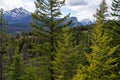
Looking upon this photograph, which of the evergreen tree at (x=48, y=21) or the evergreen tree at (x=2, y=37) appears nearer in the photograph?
the evergreen tree at (x=48, y=21)

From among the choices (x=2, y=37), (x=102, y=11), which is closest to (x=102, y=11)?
(x=102, y=11)

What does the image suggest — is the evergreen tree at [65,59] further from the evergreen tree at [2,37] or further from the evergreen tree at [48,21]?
the evergreen tree at [2,37]

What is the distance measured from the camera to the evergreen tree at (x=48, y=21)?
3312 centimetres

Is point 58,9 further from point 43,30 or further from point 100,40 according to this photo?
point 100,40

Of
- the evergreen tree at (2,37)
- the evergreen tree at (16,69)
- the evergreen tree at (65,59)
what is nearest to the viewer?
the evergreen tree at (65,59)

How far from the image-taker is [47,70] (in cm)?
3400

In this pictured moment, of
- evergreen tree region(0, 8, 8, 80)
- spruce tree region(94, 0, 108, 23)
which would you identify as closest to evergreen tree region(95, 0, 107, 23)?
spruce tree region(94, 0, 108, 23)

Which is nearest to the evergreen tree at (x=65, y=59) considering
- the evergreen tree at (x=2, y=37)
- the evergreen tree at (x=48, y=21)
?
the evergreen tree at (x=48, y=21)

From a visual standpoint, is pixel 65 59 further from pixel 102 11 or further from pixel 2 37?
pixel 2 37

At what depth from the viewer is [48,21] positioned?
109ft

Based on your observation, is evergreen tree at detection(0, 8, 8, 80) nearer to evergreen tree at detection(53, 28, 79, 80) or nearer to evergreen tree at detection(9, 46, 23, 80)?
evergreen tree at detection(9, 46, 23, 80)

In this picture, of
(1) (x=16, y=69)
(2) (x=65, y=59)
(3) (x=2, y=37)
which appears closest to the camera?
(2) (x=65, y=59)

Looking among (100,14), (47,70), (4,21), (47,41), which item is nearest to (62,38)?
(47,41)

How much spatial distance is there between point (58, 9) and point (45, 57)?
227 inches
